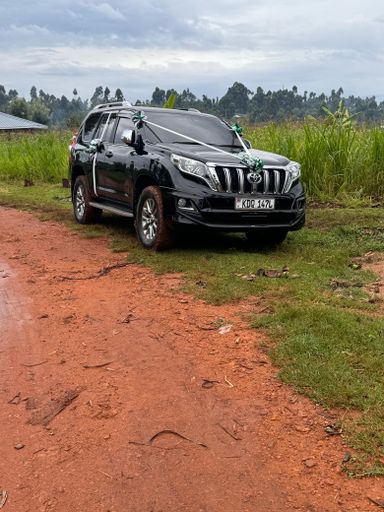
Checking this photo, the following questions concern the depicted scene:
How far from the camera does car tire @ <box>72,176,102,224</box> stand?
9508 millimetres

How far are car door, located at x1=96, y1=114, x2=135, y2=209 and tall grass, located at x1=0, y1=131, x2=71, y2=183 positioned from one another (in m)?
9.13

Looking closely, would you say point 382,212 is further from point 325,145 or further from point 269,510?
point 269,510

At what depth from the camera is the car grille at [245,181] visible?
6.68 metres

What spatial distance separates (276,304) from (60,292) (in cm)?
214

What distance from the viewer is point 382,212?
9453mm

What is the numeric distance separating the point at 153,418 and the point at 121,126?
5907 millimetres

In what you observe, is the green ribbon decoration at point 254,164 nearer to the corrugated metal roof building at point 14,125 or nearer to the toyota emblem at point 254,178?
the toyota emblem at point 254,178

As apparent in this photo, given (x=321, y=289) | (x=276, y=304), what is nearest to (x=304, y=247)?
(x=321, y=289)

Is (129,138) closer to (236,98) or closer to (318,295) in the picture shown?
(318,295)

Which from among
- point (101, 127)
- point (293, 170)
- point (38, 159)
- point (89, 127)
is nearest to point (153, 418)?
point (293, 170)

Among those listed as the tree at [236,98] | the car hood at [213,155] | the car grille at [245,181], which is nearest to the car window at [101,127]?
the car hood at [213,155]

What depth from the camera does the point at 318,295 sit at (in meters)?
5.23

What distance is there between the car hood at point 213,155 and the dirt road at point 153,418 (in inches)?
Result: 80.0

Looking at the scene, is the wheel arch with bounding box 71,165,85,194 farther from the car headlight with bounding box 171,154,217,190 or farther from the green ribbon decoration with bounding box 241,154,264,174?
the green ribbon decoration with bounding box 241,154,264,174
